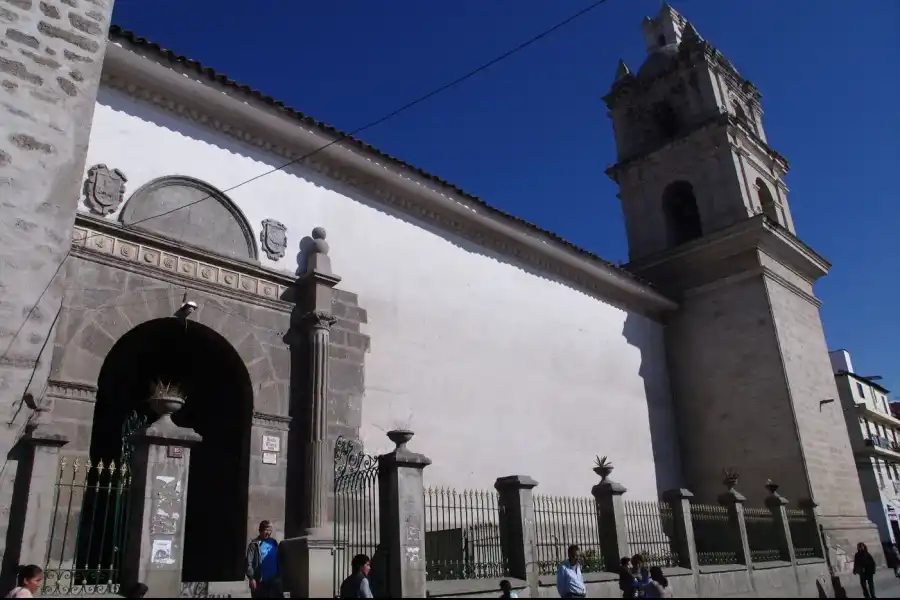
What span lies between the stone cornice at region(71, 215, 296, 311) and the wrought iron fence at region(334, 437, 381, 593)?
86.8 inches

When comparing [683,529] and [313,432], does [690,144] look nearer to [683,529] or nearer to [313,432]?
[683,529]

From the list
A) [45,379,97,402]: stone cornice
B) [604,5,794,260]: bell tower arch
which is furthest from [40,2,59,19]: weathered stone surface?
[604,5,794,260]: bell tower arch

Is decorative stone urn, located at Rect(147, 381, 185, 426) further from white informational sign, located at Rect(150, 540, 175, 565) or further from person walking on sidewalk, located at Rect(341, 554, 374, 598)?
person walking on sidewalk, located at Rect(341, 554, 374, 598)

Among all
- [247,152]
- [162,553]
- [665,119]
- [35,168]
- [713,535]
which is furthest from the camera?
[665,119]

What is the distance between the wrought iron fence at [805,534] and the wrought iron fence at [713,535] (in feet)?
8.13

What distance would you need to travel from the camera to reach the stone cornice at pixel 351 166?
30.3 ft

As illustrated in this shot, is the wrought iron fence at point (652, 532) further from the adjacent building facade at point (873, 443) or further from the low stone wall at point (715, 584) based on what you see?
the adjacent building facade at point (873, 443)

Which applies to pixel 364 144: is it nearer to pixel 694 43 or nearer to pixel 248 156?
pixel 248 156

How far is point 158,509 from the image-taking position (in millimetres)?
5770

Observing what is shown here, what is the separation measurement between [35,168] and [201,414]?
411 centimetres

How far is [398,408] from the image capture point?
10.6 meters

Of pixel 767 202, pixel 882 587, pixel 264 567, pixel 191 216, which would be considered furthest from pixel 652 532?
pixel 767 202

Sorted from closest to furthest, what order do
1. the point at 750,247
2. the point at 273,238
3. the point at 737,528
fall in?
the point at 273,238 < the point at 737,528 < the point at 750,247

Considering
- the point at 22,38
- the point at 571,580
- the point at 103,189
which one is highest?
the point at 22,38
